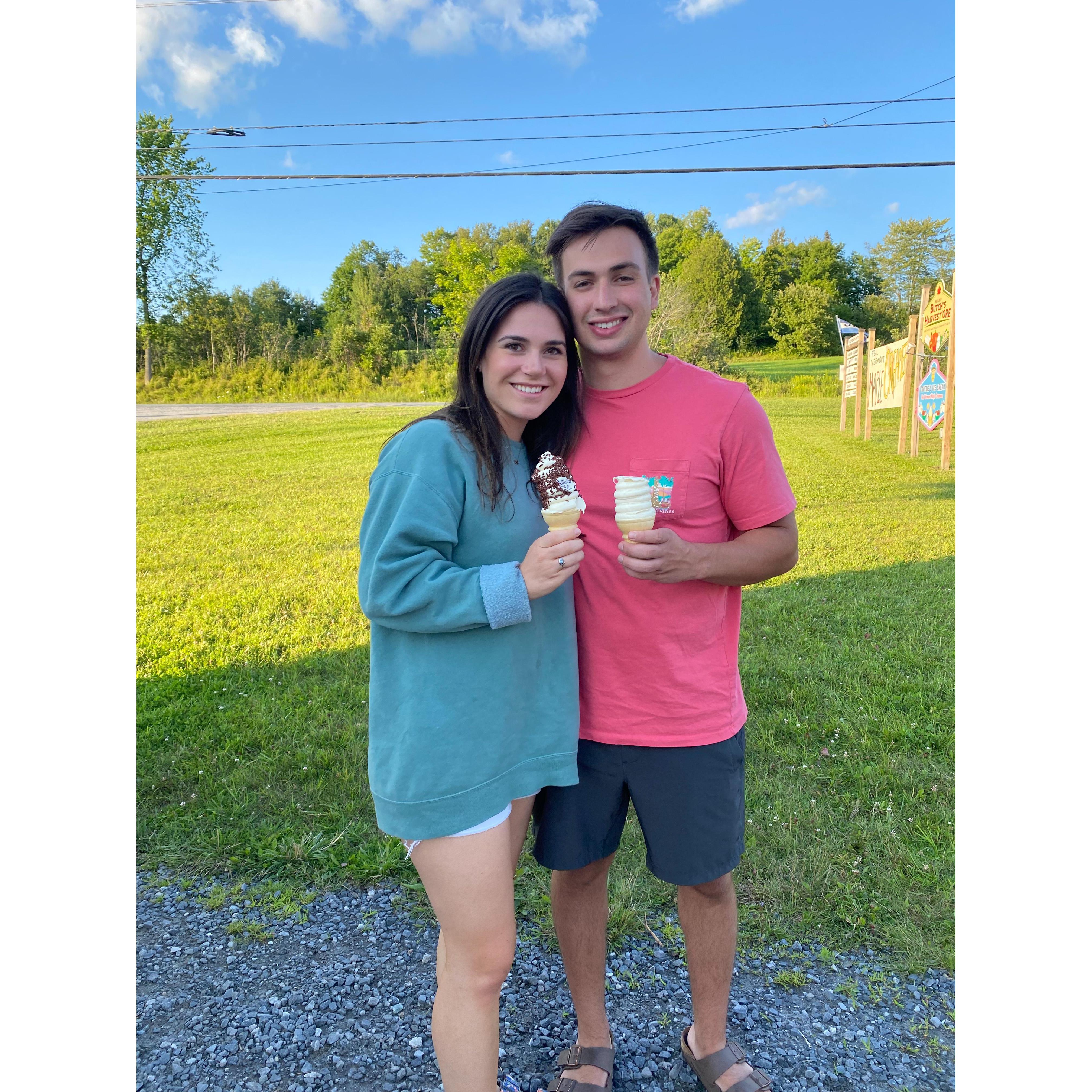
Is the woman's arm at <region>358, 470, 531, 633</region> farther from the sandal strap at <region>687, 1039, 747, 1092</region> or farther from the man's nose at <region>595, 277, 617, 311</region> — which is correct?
the sandal strap at <region>687, 1039, 747, 1092</region>

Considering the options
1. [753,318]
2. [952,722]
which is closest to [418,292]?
[753,318]

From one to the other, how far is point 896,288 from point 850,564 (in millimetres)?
29235

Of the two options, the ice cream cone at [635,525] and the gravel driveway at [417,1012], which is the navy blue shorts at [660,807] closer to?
the ice cream cone at [635,525]

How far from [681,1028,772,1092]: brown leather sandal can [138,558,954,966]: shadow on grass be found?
729mm

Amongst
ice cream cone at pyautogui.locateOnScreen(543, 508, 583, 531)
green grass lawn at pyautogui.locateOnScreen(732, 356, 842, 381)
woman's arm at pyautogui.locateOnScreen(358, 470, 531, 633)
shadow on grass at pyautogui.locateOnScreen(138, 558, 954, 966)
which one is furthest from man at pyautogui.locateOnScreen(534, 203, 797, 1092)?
green grass lawn at pyautogui.locateOnScreen(732, 356, 842, 381)

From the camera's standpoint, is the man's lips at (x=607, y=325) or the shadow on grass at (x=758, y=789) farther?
the shadow on grass at (x=758, y=789)

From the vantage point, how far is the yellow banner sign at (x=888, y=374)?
41.1 feet

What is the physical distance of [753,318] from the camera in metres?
32.9

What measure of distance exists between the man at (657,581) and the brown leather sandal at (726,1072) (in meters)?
0.57

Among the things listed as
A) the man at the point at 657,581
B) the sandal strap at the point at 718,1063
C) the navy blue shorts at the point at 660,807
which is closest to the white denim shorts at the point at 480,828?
the navy blue shorts at the point at 660,807

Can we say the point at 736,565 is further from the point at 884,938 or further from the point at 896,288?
the point at 896,288

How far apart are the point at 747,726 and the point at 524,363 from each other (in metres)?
3.57

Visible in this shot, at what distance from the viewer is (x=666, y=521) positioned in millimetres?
2121

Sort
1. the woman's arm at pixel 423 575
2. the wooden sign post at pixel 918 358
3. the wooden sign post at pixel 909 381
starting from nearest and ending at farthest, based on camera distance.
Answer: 1. the woman's arm at pixel 423 575
2. the wooden sign post at pixel 918 358
3. the wooden sign post at pixel 909 381
